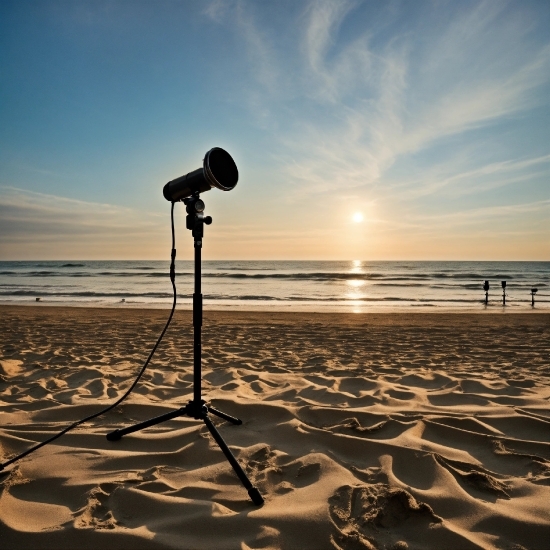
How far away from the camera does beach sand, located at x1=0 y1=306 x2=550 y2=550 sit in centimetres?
175

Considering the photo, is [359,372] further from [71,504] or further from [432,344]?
[71,504]

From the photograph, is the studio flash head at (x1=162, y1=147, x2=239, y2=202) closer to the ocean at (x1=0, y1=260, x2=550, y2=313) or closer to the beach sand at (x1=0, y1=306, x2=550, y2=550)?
the beach sand at (x1=0, y1=306, x2=550, y2=550)

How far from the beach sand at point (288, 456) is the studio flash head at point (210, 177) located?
5.36 feet

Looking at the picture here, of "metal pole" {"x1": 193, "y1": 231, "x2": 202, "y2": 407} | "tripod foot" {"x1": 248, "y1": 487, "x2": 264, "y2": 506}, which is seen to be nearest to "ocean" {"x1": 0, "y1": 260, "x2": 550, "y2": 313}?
"metal pole" {"x1": 193, "y1": 231, "x2": 202, "y2": 407}

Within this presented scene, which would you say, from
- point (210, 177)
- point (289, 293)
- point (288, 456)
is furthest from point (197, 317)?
point (289, 293)

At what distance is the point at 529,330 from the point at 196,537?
8.68m

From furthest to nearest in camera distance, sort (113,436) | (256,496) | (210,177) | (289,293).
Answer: (289,293) → (113,436) → (210,177) → (256,496)

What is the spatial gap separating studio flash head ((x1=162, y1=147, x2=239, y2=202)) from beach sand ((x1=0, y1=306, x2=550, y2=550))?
163 cm

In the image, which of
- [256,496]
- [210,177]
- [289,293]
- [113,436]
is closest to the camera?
[256,496]

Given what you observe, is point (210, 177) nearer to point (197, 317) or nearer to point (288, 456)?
point (197, 317)

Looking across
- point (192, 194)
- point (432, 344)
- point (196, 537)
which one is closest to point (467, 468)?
point (196, 537)

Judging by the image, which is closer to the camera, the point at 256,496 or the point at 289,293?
the point at 256,496

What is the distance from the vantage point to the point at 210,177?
7.89 feet

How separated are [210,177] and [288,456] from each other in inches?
69.0
